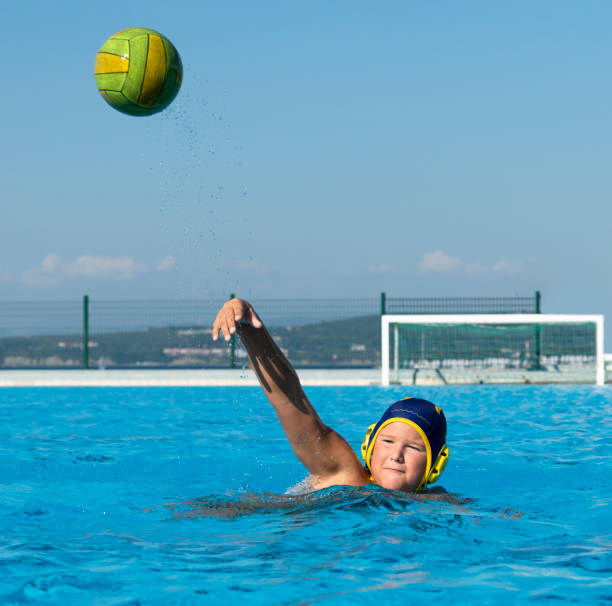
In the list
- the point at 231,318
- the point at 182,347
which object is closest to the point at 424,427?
the point at 231,318

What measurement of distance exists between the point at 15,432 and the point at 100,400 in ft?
13.3

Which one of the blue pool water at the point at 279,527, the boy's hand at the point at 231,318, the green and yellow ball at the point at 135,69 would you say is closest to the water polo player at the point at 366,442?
the blue pool water at the point at 279,527

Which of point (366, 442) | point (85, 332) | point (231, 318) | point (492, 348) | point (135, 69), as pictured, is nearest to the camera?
point (231, 318)

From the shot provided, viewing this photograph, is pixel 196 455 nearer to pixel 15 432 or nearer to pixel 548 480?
pixel 15 432

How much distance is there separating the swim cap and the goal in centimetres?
1273

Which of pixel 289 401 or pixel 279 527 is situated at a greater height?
pixel 289 401

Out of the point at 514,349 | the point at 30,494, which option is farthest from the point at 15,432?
the point at 514,349

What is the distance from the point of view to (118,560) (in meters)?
3.56

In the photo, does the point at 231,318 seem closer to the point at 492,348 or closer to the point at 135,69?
the point at 135,69

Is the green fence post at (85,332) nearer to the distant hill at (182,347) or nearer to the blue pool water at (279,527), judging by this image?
the distant hill at (182,347)

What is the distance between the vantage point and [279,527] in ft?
13.2

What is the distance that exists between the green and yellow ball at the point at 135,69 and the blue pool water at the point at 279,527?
2.89 metres

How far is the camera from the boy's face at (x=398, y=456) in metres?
3.92

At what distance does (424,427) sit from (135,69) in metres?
3.63
